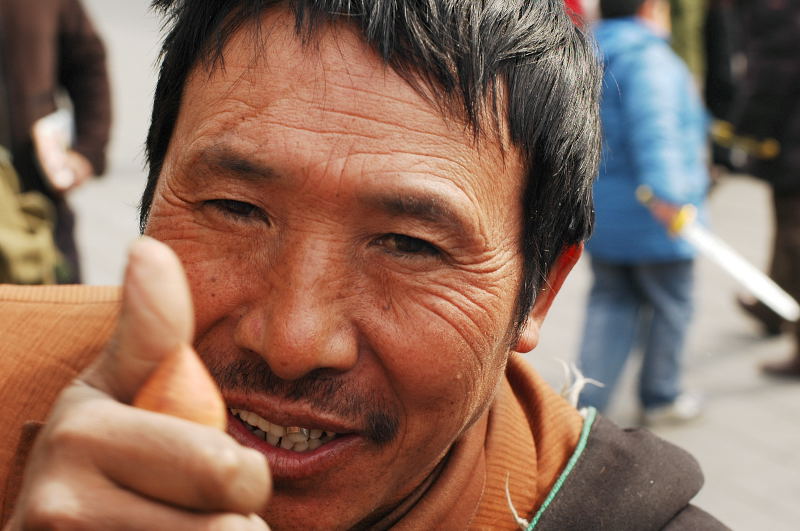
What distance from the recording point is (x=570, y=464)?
210 cm

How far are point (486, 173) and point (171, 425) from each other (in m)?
0.84

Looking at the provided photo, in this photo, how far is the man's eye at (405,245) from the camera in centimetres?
168

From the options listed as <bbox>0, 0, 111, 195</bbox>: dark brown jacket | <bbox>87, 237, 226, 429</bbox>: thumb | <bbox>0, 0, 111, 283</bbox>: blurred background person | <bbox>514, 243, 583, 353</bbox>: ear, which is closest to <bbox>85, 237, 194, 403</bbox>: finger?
<bbox>87, 237, 226, 429</bbox>: thumb

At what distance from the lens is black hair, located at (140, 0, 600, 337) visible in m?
1.67

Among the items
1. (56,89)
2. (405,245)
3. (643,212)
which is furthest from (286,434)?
(643,212)

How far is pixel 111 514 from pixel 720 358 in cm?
610

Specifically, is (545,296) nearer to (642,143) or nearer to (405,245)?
(405,245)

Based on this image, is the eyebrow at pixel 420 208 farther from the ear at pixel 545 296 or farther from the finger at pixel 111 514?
the finger at pixel 111 514

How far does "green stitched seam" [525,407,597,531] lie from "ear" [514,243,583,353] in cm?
24

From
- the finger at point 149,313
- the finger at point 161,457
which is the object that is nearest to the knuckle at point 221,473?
the finger at point 161,457

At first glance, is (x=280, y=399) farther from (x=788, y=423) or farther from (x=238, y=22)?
(x=788, y=423)

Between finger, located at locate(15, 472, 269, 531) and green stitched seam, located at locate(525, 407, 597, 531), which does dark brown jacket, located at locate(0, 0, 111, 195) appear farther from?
finger, located at locate(15, 472, 269, 531)

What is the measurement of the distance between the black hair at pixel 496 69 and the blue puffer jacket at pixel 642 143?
289 cm

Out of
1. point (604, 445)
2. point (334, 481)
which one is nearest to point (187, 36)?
point (334, 481)
